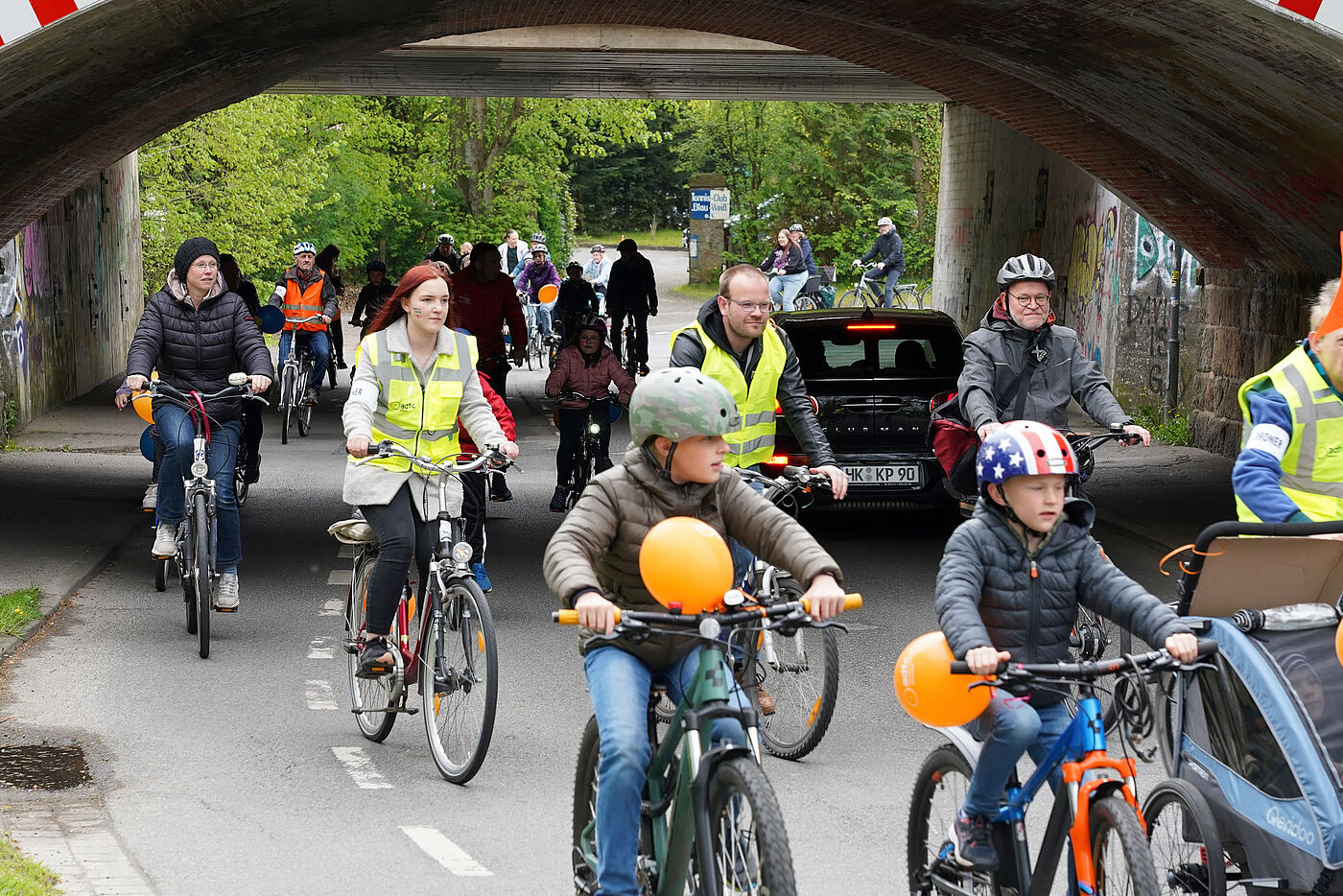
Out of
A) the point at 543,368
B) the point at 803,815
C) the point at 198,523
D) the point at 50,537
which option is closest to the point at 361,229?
the point at 543,368

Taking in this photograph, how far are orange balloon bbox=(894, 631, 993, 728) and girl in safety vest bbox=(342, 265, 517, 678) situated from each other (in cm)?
300

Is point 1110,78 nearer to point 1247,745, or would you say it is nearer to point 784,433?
point 784,433

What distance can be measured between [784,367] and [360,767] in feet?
8.63

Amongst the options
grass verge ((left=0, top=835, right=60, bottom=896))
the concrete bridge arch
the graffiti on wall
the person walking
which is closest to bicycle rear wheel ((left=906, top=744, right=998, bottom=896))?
grass verge ((left=0, top=835, right=60, bottom=896))

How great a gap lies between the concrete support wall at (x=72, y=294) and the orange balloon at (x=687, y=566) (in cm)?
1446

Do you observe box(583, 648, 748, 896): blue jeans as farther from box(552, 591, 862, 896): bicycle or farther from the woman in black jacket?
the woman in black jacket

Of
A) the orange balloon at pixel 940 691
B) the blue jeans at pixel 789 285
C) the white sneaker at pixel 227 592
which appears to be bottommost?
the white sneaker at pixel 227 592

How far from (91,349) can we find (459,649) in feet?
64.1

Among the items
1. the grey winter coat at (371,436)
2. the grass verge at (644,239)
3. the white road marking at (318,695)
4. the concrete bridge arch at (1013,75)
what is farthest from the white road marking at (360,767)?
the grass verge at (644,239)

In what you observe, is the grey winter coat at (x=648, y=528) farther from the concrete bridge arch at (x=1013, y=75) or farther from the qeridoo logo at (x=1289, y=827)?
the concrete bridge arch at (x=1013, y=75)

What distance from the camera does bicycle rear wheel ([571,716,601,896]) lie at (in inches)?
190

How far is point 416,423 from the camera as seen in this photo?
7621 mm

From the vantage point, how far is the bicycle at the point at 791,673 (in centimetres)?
738

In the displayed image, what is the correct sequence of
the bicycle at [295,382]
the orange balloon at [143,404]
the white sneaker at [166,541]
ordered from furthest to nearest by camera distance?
the bicycle at [295,382] → the white sneaker at [166,541] → the orange balloon at [143,404]
